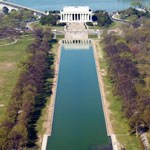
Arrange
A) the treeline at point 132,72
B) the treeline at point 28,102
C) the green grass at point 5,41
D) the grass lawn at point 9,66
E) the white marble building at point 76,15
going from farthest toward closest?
the white marble building at point 76,15 < the green grass at point 5,41 < the grass lawn at point 9,66 < the treeline at point 132,72 < the treeline at point 28,102

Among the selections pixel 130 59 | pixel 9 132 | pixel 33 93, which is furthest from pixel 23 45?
pixel 9 132

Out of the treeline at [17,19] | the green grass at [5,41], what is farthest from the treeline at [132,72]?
the treeline at [17,19]

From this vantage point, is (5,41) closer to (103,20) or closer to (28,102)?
(103,20)

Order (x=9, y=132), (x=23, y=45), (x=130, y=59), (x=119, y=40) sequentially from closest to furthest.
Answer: (x=9, y=132), (x=130, y=59), (x=119, y=40), (x=23, y=45)

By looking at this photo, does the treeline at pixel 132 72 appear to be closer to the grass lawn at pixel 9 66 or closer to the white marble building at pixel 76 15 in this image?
the grass lawn at pixel 9 66

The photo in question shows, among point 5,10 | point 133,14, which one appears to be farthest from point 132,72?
point 5,10

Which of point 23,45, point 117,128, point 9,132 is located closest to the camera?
point 9,132

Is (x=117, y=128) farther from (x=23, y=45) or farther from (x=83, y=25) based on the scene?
(x=83, y=25)
